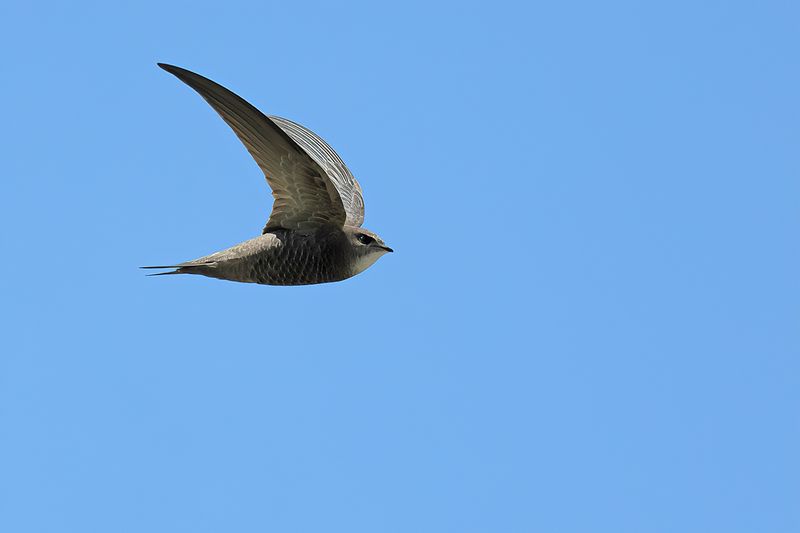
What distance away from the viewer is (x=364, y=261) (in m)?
9.96

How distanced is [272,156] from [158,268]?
1.42m

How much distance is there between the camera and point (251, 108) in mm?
8664

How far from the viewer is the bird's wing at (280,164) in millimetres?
8641

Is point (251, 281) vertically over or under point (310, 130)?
under

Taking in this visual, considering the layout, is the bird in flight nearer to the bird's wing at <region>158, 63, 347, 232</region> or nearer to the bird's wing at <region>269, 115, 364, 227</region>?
the bird's wing at <region>158, 63, 347, 232</region>

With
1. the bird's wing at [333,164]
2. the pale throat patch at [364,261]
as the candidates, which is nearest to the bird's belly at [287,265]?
the pale throat patch at [364,261]

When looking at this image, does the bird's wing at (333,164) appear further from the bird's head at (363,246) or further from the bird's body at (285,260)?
the bird's body at (285,260)

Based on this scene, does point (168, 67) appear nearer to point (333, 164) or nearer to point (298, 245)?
point (298, 245)

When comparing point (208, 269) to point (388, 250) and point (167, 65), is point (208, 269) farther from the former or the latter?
point (167, 65)

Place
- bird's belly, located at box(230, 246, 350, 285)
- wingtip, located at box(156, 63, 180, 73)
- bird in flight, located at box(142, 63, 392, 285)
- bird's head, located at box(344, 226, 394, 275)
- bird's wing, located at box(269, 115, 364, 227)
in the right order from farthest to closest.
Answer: bird's wing, located at box(269, 115, 364, 227), bird's head, located at box(344, 226, 394, 275), bird's belly, located at box(230, 246, 350, 285), bird in flight, located at box(142, 63, 392, 285), wingtip, located at box(156, 63, 180, 73)

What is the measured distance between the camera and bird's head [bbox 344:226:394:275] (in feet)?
32.4

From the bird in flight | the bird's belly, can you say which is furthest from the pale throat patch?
the bird's belly

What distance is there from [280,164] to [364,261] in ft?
3.98

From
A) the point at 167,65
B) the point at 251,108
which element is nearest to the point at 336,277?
the point at 251,108
